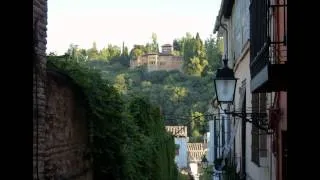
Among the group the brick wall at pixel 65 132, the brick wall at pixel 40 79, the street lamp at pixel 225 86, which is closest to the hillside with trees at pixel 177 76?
the street lamp at pixel 225 86

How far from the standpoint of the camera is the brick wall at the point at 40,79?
7.05 meters

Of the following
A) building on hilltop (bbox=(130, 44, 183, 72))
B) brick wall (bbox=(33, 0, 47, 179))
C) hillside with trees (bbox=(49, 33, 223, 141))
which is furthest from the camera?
building on hilltop (bbox=(130, 44, 183, 72))

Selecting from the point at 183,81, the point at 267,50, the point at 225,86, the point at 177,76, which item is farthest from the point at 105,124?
the point at 177,76

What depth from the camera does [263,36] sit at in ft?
25.6

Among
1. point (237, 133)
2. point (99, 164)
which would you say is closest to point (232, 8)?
point (237, 133)

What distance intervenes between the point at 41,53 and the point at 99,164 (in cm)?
333

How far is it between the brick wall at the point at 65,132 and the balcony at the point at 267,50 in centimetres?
241

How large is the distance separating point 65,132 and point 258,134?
431cm

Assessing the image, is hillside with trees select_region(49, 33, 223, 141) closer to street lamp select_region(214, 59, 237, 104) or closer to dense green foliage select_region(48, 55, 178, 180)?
street lamp select_region(214, 59, 237, 104)

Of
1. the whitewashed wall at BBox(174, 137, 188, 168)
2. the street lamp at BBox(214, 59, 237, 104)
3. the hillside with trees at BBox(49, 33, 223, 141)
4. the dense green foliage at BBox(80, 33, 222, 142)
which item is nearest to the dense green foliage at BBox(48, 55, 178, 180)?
the street lamp at BBox(214, 59, 237, 104)

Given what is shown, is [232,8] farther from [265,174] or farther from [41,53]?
[41,53]

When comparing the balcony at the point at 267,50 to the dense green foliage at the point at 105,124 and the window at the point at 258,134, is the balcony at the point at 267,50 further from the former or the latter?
the dense green foliage at the point at 105,124

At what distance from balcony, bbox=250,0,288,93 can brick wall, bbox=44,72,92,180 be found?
7.91 ft

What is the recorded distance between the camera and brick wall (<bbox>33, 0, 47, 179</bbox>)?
7055 mm
